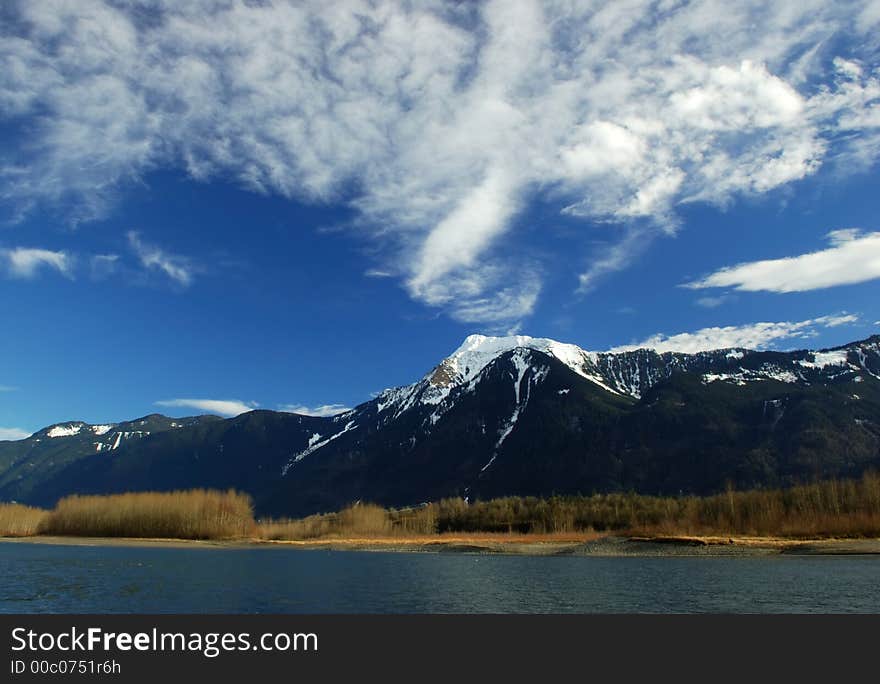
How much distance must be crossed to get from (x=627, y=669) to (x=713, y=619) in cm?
2440

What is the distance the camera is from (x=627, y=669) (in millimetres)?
36125

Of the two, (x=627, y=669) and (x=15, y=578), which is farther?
(x=15, y=578)

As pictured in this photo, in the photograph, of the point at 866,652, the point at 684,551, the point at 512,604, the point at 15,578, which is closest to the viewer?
the point at 866,652

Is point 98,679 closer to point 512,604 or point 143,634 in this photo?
point 143,634

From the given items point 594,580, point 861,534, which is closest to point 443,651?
point 594,580

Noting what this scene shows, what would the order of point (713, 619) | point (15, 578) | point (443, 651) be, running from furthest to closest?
point (15, 578), point (713, 619), point (443, 651)

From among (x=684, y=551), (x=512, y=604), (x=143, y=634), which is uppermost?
(x=143, y=634)

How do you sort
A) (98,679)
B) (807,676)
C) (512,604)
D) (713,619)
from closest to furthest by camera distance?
(98,679) < (807,676) < (713,619) < (512,604)

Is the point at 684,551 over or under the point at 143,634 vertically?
under

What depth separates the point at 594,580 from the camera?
3915 inches

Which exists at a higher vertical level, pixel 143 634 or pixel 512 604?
pixel 143 634

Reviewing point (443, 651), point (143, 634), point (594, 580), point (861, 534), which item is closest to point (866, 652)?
point (443, 651)

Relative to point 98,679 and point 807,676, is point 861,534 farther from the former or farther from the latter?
point 98,679

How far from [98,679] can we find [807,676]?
117 feet
